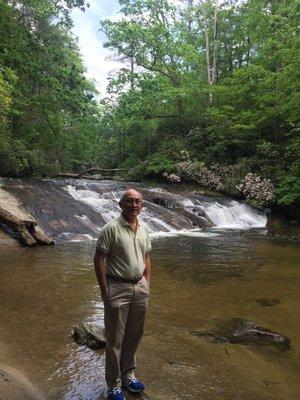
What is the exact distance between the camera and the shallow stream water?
12.0 ft

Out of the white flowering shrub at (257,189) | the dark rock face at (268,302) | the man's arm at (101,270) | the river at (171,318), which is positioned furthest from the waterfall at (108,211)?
the man's arm at (101,270)

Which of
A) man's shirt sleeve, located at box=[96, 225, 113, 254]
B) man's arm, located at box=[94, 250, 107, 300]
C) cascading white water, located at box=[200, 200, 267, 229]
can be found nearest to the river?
man's arm, located at box=[94, 250, 107, 300]

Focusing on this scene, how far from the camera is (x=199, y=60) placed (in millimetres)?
29828

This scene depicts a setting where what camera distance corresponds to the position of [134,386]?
11.1 feet

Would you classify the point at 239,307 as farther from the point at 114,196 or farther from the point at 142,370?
the point at 114,196

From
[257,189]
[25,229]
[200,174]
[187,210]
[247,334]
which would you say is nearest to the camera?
[247,334]

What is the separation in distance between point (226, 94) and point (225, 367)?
22.8 metres

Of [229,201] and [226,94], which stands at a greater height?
[226,94]

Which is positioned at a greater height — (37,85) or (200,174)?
(37,85)

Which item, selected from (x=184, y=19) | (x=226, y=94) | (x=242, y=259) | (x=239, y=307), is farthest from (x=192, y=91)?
(x=239, y=307)

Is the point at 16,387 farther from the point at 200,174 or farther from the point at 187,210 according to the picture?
the point at 200,174

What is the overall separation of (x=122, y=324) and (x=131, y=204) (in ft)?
3.26

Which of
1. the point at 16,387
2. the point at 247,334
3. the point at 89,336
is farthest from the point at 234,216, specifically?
the point at 16,387

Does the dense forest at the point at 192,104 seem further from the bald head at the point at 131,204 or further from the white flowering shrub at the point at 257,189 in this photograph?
the bald head at the point at 131,204
